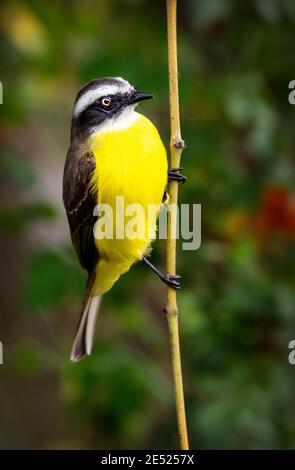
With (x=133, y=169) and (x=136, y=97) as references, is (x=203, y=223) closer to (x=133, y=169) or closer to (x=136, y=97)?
(x=133, y=169)

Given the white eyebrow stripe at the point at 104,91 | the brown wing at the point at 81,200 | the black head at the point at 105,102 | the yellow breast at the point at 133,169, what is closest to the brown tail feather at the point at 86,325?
the brown wing at the point at 81,200

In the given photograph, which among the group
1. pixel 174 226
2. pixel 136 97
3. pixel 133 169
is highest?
pixel 136 97

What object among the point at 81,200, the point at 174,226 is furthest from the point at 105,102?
the point at 174,226

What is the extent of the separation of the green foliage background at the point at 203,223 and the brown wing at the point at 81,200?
2.00 ft

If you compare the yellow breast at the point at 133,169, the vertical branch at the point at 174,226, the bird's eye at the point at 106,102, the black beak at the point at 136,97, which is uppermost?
the bird's eye at the point at 106,102

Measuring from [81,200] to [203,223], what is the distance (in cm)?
90

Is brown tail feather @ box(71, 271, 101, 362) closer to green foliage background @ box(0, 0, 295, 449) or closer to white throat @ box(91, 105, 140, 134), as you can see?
green foliage background @ box(0, 0, 295, 449)

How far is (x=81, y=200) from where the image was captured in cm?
369

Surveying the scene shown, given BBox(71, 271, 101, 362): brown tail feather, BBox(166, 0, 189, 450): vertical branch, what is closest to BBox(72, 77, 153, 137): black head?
BBox(166, 0, 189, 450): vertical branch

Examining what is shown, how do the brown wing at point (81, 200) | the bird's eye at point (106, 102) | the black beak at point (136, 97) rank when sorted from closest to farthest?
the black beak at point (136, 97), the bird's eye at point (106, 102), the brown wing at point (81, 200)

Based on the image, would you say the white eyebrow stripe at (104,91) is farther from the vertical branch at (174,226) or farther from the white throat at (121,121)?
the vertical branch at (174,226)

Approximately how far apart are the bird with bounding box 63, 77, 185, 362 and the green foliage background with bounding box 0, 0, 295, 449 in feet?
1.68

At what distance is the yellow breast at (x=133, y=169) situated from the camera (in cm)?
336

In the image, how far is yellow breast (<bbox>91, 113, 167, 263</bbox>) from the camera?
3.36 meters
